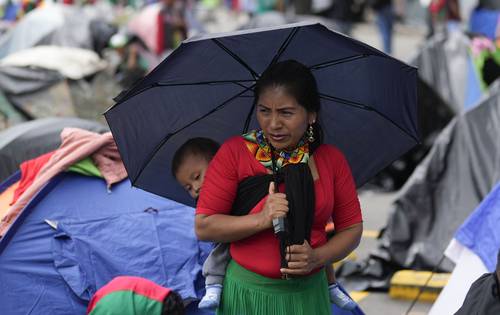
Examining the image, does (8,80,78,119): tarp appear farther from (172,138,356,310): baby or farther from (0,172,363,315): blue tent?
(172,138,356,310): baby

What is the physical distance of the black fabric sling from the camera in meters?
3.02

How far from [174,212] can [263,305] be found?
1.80 meters

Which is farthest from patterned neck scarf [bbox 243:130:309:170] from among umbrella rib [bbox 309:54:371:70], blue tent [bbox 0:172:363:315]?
blue tent [bbox 0:172:363:315]

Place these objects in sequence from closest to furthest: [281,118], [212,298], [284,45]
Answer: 1. [281,118]
2. [212,298]
3. [284,45]

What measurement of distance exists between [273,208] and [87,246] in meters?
1.87

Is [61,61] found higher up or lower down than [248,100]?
lower down

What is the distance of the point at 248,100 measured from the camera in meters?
3.67

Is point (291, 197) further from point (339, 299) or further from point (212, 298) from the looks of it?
point (339, 299)

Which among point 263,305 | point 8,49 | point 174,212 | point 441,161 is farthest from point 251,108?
point 8,49

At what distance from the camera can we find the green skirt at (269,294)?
3.18 meters

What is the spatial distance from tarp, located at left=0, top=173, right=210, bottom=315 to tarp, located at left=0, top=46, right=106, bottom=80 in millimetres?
4533

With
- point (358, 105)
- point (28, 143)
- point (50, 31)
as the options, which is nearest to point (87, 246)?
point (28, 143)

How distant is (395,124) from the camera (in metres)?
3.68

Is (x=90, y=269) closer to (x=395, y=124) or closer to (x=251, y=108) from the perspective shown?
(x=251, y=108)
